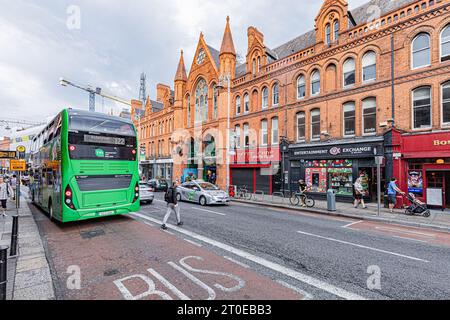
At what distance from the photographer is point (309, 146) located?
664 inches

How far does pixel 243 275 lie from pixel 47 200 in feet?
30.6

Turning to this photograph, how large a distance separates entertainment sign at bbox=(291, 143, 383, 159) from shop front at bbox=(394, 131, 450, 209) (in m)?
1.22

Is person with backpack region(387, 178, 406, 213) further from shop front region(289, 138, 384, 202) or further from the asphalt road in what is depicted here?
the asphalt road

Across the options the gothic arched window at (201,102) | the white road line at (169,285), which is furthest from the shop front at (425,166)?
the gothic arched window at (201,102)

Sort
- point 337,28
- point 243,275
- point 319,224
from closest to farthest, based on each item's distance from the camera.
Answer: point 243,275 < point 319,224 < point 337,28

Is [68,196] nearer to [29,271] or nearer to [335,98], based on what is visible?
[29,271]

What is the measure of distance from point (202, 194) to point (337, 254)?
956cm

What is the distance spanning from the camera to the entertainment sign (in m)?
13.8

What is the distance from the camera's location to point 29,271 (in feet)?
14.2

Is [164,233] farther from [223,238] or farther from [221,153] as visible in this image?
[221,153]

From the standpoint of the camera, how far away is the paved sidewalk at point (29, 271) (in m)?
3.51

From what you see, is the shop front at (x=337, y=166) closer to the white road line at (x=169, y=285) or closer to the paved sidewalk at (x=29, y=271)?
the white road line at (x=169, y=285)

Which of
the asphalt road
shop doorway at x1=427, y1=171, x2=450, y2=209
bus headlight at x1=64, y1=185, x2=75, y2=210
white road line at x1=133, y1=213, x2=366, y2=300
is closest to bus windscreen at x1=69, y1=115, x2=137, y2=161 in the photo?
bus headlight at x1=64, y1=185, x2=75, y2=210
